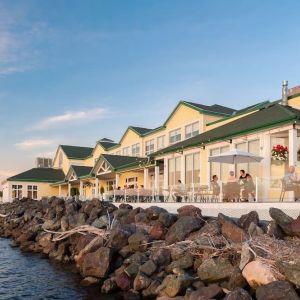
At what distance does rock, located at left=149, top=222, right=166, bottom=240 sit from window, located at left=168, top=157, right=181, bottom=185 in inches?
402

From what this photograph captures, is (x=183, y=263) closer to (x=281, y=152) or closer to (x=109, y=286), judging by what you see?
(x=109, y=286)

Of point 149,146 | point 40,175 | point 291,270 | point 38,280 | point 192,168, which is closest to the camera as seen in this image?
point 291,270

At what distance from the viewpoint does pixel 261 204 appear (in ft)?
45.4

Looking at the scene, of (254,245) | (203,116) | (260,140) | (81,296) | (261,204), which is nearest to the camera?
(254,245)

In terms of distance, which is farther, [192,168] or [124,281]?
[192,168]

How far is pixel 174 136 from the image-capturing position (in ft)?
103

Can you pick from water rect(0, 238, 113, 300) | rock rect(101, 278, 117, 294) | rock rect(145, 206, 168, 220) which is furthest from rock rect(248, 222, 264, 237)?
rock rect(145, 206, 168, 220)

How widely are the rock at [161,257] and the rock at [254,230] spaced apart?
2463 millimetres

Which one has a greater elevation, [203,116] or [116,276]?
[203,116]

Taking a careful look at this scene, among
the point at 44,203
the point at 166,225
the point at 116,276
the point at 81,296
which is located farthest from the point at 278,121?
the point at 44,203

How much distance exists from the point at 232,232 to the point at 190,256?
1403 mm

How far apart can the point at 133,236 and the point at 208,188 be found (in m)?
4.21

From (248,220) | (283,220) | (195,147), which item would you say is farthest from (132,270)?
(195,147)

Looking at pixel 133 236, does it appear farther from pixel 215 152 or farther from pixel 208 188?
pixel 215 152
